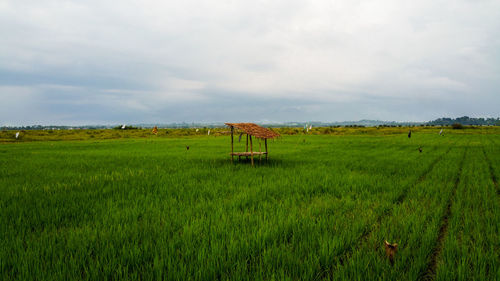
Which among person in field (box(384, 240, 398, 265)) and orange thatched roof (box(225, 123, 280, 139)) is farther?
orange thatched roof (box(225, 123, 280, 139))

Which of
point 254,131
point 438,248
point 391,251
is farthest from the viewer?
point 254,131

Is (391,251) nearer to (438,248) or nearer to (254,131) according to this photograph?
(438,248)

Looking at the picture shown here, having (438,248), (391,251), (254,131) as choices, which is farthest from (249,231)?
(254,131)

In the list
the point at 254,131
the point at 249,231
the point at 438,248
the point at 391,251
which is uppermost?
the point at 254,131

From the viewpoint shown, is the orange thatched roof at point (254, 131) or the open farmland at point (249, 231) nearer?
the open farmland at point (249, 231)

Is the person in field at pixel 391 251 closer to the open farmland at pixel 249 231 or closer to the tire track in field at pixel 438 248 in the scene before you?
the open farmland at pixel 249 231

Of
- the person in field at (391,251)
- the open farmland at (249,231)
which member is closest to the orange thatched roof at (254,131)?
the open farmland at (249,231)

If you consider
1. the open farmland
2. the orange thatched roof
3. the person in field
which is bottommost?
the open farmland

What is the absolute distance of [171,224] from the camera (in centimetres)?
403

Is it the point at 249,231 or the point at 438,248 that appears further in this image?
the point at 249,231

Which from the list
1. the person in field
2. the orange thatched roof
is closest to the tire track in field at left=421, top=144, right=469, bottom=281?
the person in field

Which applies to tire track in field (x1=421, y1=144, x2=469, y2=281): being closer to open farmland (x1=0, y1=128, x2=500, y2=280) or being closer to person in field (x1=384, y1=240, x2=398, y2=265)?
open farmland (x1=0, y1=128, x2=500, y2=280)

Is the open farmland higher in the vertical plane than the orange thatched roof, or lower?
lower

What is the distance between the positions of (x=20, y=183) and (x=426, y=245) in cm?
1006
